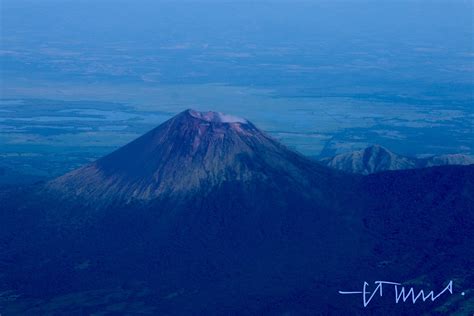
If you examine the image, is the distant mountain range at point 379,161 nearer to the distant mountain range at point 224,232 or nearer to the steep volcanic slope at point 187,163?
the distant mountain range at point 224,232

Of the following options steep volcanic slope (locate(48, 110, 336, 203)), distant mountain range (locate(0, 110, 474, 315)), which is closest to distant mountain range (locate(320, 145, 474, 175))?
distant mountain range (locate(0, 110, 474, 315))

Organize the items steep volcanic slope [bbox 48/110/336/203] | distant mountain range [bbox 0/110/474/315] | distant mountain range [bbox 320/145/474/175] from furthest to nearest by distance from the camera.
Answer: distant mountain range [bbox 320/145/474/175]
steep volcanic slope [bbox 48/110/336/203]
distant mountain range [bbox 0/110/474/315]

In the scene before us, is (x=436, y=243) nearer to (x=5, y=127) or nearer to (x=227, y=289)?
(x=227, y=289)

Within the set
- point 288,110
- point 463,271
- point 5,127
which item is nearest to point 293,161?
point 463,271

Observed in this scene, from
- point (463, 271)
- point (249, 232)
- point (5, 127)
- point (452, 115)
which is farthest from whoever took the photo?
point (452, 115)

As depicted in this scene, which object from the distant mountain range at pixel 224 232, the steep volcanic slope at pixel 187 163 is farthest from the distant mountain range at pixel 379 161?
the steep volcanic slope at pixel 187 163

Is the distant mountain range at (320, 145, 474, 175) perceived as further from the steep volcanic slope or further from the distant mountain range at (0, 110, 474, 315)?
the steep volcanic slope

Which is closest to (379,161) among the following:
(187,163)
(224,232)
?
(187,163)
